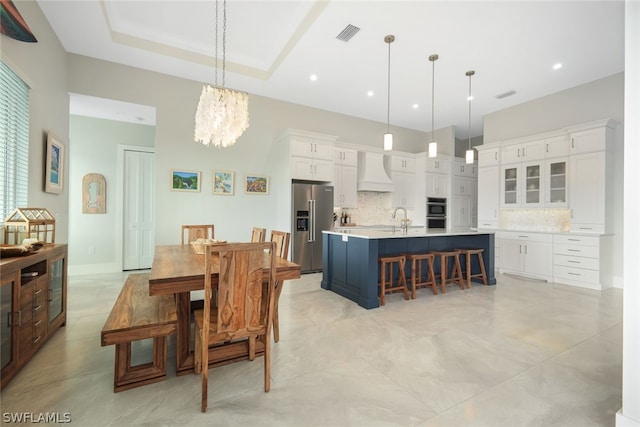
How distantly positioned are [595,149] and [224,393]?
634cm

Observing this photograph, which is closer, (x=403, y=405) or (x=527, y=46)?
(x=403, y=405)

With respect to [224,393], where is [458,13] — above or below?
above

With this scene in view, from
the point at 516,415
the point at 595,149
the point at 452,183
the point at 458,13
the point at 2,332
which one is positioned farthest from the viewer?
the point at 452,183

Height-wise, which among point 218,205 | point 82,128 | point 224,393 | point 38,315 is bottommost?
point 224,393

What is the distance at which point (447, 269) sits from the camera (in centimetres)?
482

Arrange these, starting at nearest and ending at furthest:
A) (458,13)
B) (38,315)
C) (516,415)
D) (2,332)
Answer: (516,415) < (2,332) < (38,315) < (458,13)

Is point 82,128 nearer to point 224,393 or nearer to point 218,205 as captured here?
point 218,205

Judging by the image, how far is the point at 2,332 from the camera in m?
1.81

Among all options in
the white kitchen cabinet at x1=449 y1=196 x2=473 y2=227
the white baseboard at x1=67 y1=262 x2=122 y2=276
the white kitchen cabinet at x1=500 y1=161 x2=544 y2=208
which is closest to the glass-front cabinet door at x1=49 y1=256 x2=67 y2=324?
the white baseboard at x1=67 y1=262 x2=122 y2=276

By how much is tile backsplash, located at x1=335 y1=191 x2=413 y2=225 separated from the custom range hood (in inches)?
15.3

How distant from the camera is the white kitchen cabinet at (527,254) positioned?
201 inches

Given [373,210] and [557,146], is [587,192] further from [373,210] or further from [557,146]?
[373,210]

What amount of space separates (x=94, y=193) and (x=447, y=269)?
6.49 meters

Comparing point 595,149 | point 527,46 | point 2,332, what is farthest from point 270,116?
point 595,149
